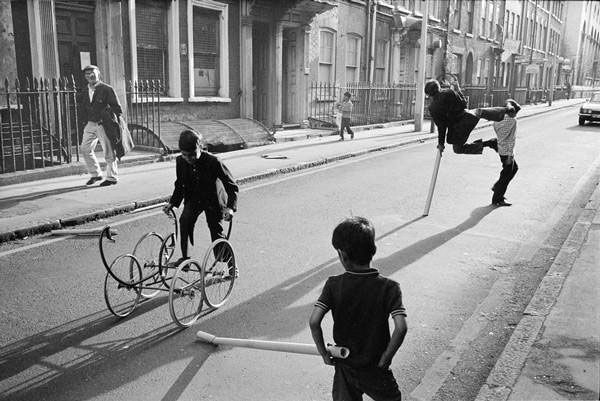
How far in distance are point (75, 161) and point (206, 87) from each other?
6.38 metres

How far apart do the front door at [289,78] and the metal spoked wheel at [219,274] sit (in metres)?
16.6

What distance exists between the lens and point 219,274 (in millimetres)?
4973

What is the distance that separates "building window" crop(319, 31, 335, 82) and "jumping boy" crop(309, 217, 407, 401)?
67.6 ft

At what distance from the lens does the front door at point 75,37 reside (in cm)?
1320

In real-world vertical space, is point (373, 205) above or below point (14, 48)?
below

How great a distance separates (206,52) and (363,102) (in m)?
8.59

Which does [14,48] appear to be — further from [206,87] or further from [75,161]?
[206,87]

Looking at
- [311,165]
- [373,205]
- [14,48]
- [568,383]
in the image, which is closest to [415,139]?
[311,165]

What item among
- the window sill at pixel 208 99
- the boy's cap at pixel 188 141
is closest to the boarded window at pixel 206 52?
the window sill at pixel 208 99

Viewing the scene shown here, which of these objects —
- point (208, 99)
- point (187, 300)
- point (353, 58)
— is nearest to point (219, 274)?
point (187, 300)

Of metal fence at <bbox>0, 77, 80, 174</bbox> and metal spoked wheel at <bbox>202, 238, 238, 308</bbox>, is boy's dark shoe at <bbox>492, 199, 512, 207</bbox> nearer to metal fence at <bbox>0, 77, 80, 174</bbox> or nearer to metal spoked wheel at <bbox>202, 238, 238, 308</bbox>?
metal spoked wheel at <bbox>202, 238, 238, 308</bbox>

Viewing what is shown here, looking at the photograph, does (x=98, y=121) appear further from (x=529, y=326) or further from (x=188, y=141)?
(x=529, y=326)

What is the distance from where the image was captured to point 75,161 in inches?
467

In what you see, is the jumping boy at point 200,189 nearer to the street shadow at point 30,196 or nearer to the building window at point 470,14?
the street shadow at point 30,196
